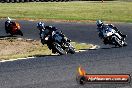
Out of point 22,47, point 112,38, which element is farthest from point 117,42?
point 22,47

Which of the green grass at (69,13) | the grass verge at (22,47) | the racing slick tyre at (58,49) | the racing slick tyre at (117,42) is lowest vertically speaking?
the green grass at (69,13)

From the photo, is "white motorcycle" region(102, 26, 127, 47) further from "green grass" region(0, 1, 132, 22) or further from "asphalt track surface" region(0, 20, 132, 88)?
"green grass" region(0, 1, 132, 22)

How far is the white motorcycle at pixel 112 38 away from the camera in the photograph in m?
19.9

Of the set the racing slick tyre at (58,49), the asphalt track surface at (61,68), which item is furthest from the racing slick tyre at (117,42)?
the racing slick tyre at (58,49)

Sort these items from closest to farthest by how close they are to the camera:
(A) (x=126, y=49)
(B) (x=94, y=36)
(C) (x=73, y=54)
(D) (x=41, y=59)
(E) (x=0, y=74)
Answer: (E) (x=0, y=74), (D) (x=41, y=59), (C) (x=73, y=54), (A) (x=126, y=49), (B) (x=94, y=36)

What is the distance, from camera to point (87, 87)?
10617 millimetres

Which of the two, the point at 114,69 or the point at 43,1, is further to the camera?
the point at 43,1

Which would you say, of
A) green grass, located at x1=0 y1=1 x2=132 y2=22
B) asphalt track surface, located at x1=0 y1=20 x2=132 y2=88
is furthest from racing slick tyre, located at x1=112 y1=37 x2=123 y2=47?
green grass, located at x1=0 y1=1 x2=132 y2=22

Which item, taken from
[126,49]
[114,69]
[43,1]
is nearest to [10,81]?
[114,69]

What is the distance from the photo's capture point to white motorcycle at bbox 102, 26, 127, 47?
65.2ft

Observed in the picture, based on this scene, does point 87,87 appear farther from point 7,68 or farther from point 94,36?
point 94,36

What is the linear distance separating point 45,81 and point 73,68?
7.26 ft

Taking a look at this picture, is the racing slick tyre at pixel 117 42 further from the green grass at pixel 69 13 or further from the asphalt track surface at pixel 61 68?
the green grass at pixel 69 13

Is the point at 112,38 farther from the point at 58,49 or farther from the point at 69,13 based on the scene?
the point at 69,13
